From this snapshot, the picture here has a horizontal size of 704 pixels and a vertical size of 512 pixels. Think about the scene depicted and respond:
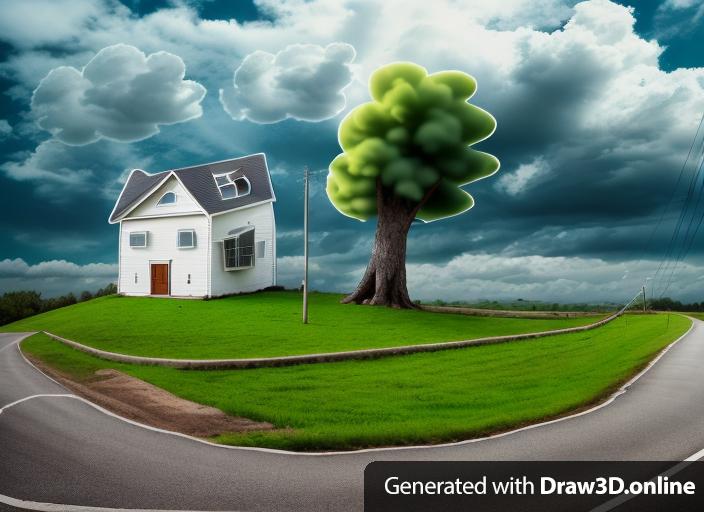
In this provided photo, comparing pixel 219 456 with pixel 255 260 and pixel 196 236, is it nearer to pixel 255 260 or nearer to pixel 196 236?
pixel 196 236

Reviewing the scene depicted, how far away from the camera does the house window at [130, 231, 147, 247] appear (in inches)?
1788

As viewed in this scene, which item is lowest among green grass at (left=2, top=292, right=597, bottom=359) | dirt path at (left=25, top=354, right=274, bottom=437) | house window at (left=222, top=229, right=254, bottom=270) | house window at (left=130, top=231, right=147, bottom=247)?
dirt path at (left=25, top=354, right=274, bottom=437)

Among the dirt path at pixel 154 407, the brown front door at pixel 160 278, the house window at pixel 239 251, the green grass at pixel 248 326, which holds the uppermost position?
the house window at pixel 239 251

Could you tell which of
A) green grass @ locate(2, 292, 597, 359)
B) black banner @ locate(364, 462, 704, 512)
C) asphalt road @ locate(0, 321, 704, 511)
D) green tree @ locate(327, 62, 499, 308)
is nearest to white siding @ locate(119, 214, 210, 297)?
green grass @ locate(2, 292, 597, 359)

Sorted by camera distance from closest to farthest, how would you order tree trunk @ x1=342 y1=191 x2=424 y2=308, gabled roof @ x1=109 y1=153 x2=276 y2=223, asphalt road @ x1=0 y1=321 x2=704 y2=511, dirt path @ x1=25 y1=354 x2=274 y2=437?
asphalt road @ x1=0 y1=321 x2=704 y2=511
dirt path @ x1=25 y1=354 x2=274 y2=437
tree trunk @ x1=342 y1=191 x2=424 y2=308
gabled roof @ x1=109 y1=153 x2=276 y2=223

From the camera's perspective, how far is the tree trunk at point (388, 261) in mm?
42812

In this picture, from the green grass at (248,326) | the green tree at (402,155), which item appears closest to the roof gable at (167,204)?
the green grass at (248,326)

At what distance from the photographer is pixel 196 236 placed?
43.4m

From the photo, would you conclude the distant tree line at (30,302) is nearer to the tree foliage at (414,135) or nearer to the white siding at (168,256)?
the white siding at (168,256)

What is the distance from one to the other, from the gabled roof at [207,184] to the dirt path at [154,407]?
85.2 ft

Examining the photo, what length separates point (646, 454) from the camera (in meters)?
10.4

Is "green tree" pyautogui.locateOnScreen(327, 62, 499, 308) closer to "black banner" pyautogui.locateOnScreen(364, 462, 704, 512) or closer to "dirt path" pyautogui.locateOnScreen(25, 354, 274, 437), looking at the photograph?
"dirt path" pyautogui.locateOnScreen(25, 354, 274, 437)

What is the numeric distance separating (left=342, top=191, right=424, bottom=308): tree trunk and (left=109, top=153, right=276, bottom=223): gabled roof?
11.1 m

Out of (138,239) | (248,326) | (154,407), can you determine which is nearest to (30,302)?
(138,239)
